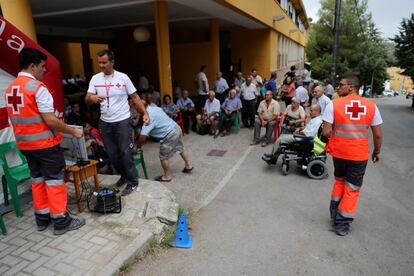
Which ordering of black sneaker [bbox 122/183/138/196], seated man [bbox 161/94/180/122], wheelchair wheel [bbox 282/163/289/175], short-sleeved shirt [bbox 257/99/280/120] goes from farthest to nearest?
seated man [bbox 161/94/180/122], short-sleeved shirt [bbox 257/99/280/120], wheelchair wheel [bbox 282/163/289/175], black sneaker [bbox 122/183/138/196]

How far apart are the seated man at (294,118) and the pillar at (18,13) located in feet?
17.6

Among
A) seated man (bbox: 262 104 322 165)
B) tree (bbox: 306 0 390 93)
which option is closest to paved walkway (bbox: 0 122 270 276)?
seated man (bbox: 262 104 322 165)

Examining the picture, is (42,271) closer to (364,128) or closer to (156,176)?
(156,176)

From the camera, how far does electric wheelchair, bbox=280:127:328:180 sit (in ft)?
17.6

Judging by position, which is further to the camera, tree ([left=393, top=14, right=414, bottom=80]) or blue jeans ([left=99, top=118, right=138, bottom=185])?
tree ([left=393, top=14, right=414, bottom=80])

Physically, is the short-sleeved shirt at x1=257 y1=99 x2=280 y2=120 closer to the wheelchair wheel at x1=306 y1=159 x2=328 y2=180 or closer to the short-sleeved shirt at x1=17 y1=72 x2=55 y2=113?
the wheelchair wheel at x1=306 y1=159 x2=328 y2=180

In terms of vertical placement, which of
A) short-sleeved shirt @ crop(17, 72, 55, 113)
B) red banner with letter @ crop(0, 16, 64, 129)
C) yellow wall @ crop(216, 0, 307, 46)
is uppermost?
yellow wall @ crop(216, 0, 307, 46)

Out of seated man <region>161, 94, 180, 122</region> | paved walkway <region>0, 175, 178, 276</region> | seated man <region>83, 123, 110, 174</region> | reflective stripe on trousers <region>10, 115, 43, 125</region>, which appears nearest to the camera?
paved walkway <region>0, 175, 178, 276</region>

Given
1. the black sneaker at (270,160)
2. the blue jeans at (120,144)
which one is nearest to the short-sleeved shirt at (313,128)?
the black sneaker at (270,160)

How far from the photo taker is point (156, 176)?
5.56m

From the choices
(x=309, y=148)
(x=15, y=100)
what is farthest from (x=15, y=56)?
(x=309, y=148)

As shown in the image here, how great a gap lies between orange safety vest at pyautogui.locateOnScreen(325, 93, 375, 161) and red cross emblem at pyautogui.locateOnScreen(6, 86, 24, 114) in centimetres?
332

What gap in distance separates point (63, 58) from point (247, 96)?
17.7m

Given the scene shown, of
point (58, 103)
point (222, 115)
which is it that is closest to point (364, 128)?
point (58, 103)
